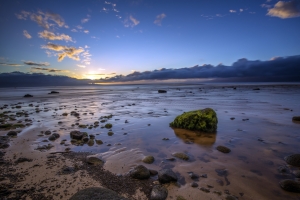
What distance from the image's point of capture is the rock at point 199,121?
856cm

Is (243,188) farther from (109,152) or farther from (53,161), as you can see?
(53,161)

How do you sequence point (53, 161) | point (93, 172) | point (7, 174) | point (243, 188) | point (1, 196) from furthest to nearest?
point (53, 161) < point (93, 172) < point (7, 174) < point (243, 188) < point (1, 196)

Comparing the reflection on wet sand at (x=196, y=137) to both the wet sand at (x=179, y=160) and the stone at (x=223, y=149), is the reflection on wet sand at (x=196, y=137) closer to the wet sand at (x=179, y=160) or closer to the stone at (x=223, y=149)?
the wet sand at (x=179, y=160)

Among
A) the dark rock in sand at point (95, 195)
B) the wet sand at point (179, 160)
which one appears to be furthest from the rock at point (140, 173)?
the dark rock in sand at point (95, 195)

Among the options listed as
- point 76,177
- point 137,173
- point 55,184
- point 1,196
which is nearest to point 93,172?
point 76,177

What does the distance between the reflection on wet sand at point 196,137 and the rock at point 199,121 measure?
0.39 metres

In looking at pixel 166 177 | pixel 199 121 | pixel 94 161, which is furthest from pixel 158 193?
pixel 199 121

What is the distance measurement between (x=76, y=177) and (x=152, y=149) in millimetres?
2946

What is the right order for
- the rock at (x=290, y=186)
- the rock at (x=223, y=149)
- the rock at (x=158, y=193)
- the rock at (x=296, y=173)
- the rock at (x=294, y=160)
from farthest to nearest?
the rock at (x=223, y=149) → the rock at (x=294, y=160) → the rock at (x=296, y=173) → the rock at (x=290, y=186) → the rock at (x=158, y=193)

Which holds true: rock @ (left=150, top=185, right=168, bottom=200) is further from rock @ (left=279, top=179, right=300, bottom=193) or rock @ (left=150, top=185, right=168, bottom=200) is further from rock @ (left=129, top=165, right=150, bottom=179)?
rock @ (left=279, top=179, right=300, bottom=193)

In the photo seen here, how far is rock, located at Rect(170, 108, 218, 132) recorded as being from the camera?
8.56m

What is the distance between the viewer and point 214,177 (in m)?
4.42

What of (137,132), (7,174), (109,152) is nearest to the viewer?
(7,174)

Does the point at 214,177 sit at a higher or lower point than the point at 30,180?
lower
